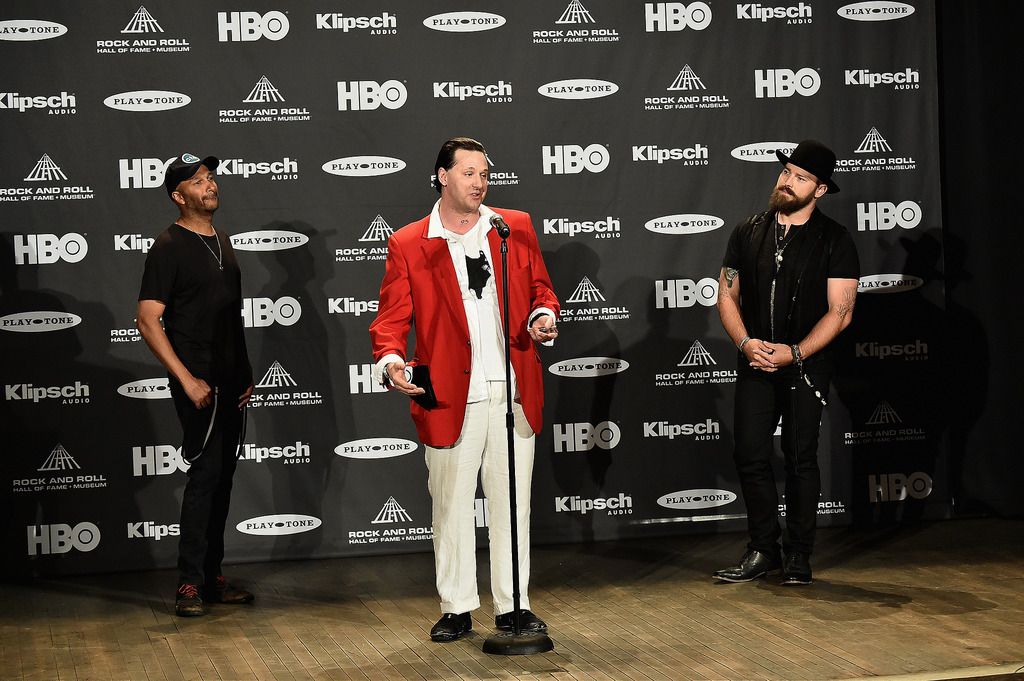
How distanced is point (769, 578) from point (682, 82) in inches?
96.2

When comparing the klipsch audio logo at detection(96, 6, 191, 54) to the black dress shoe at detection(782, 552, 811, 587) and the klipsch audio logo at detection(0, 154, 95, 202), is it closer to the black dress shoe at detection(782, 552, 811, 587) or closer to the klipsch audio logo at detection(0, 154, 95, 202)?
the klipsch audio logo at detection(0, 154, 95, 202)

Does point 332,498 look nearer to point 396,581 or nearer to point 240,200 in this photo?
point 396,581

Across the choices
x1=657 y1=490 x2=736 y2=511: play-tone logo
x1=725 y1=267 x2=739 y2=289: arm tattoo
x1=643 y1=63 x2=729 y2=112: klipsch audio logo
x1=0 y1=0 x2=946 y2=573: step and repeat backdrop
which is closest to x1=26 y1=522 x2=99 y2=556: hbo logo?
x1=0 y1=0 x2=946 y2=573: step and repeat backdrop

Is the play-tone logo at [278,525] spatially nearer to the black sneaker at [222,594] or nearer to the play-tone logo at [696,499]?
the black sneaker at [222,594]

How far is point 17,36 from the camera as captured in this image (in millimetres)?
5500

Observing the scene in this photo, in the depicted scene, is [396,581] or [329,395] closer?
[396,581]

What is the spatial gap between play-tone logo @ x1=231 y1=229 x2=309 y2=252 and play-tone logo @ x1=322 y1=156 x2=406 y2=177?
0.35 m

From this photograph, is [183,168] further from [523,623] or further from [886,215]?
[886,215]

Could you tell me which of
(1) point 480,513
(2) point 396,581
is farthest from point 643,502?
(2) point 396,581

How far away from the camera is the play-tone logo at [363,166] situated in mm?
5715

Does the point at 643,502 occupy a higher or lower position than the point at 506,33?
lower

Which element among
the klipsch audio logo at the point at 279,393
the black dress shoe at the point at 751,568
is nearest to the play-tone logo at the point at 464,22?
the klipsch audio logo at the point at 279,393

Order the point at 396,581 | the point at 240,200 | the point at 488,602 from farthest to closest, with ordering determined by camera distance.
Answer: the point at 240,200
the point at 396,581
the point at 488,602

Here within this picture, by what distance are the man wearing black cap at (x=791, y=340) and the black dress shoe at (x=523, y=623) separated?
3.78ft
